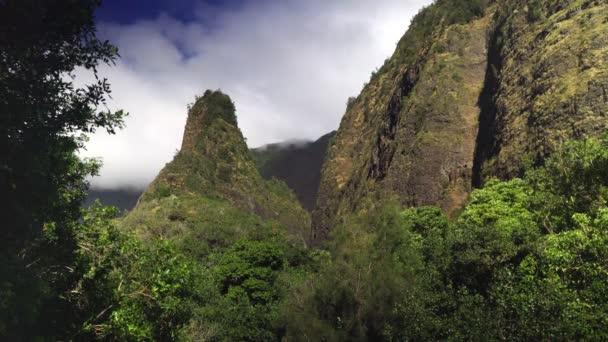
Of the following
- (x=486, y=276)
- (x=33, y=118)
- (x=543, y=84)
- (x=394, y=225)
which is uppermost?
(x=543, y=84)

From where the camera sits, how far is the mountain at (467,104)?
41875 mm

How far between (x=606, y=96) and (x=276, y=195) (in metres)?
96.0

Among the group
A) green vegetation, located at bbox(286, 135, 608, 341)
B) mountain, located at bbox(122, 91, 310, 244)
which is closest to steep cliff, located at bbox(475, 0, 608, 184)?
green vegetation, located at bbox(286, 135, 608, 341)

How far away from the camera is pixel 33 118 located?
9.84m

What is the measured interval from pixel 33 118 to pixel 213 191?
93968 mm

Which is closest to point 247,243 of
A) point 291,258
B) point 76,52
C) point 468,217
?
point 291,258

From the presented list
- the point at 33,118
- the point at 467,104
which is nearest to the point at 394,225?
the point at 33,118

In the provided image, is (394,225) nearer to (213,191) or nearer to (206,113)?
(213,191)

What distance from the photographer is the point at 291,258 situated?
170ft

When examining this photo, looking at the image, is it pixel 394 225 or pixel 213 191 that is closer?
pixel 394 225

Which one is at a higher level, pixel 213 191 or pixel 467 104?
pixel 467 104

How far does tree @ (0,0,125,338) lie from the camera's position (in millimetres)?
9484

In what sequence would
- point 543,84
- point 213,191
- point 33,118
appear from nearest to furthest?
point 33,118, point 543,84, point 213,191

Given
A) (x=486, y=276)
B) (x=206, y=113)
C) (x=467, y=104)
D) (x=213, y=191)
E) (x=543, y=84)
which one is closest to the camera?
(x=486, y=276)
